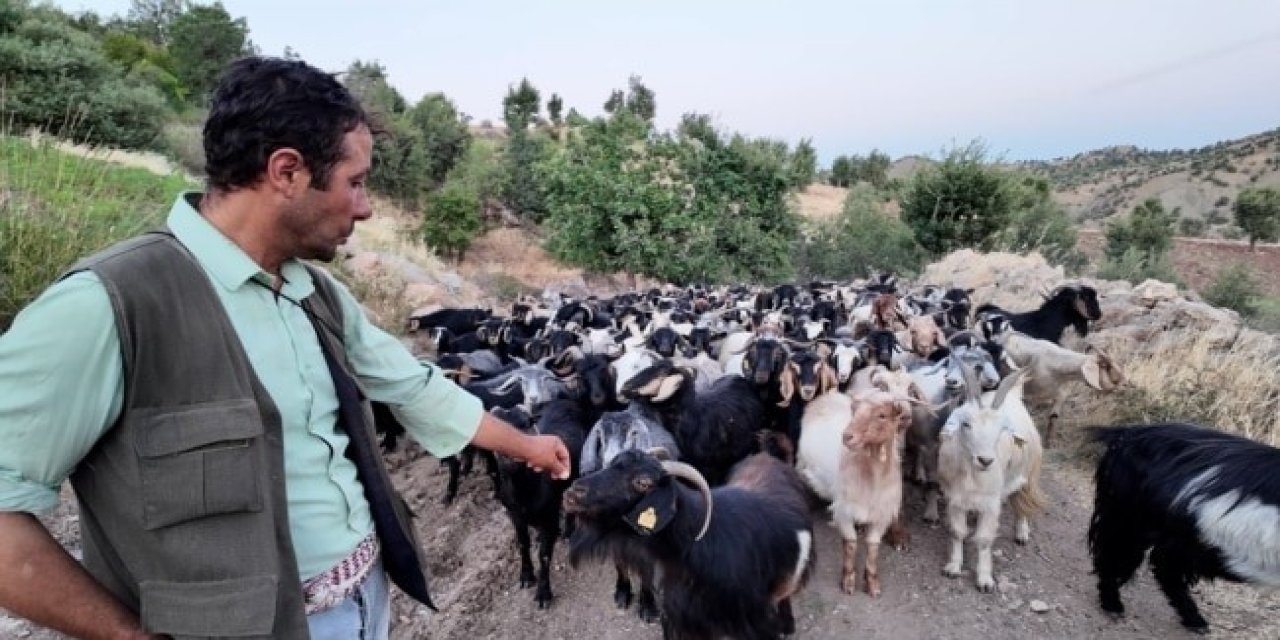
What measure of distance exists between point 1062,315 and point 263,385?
951 cm

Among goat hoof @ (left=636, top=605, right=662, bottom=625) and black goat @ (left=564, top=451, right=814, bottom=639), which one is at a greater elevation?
black goat @ (left=564, top=451, right=814, bottom=639)

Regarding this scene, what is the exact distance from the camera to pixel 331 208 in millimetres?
1675

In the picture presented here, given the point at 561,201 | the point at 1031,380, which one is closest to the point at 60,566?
the point at 1031,380

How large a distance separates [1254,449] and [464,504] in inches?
222

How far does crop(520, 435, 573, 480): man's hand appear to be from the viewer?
2328mm

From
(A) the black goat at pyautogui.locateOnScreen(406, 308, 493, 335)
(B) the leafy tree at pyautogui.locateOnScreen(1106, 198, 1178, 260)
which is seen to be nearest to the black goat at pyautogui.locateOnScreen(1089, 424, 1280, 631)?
(A) the black goat at pyautogui.locateOnScreen(406, 308, 493, 335)

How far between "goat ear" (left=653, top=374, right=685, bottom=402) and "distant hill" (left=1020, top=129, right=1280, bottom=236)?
3747 cm

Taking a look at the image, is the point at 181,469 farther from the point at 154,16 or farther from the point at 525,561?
the point at 154,16

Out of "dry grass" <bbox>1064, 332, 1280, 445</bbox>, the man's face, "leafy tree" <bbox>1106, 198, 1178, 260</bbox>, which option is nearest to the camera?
the man's face

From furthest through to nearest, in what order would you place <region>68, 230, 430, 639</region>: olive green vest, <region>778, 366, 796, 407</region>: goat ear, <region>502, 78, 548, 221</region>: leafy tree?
<region>502, 78, 548, 221</region>: leafy tree
<region>778, 366, 796, 407</region>: goat ear
<region>68, 230, 430, 639</region>: olive green vest

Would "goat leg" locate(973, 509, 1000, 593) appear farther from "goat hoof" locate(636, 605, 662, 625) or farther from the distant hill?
the distant hill

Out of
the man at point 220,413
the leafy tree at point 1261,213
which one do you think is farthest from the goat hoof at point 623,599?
the leafy tree at point 1261,213

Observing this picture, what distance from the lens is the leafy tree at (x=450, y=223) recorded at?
85.1ft

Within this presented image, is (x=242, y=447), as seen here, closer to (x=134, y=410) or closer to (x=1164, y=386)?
(x=134, y=410)
